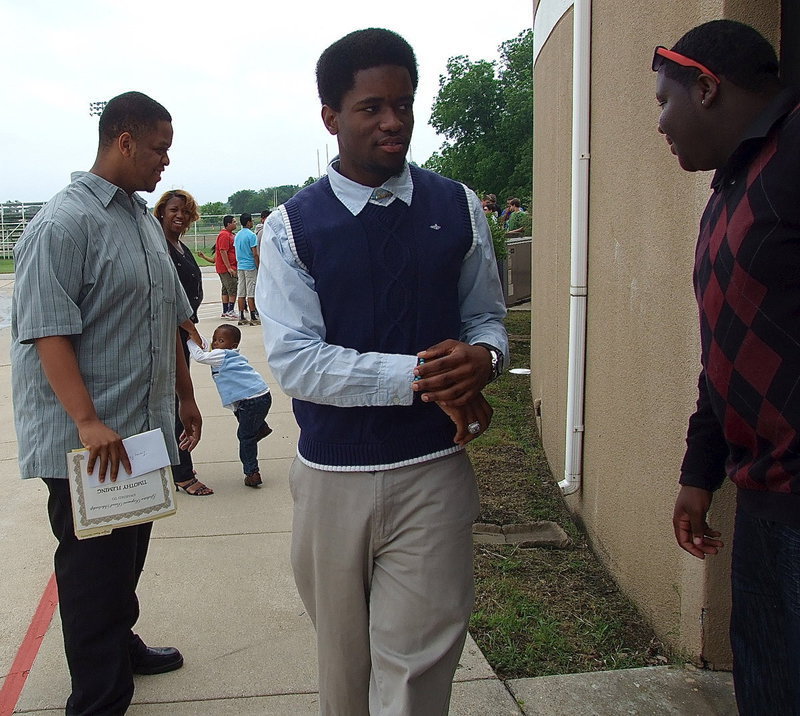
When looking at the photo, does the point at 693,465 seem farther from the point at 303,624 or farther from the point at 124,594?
the point at 303,624

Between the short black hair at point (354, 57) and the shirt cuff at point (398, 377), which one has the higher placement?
the short black hair at point (354, 57)

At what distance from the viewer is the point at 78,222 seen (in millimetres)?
2715

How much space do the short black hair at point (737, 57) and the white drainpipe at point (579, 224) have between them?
2308 millimetres

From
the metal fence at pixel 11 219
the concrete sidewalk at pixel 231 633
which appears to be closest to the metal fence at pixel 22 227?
the metal fence at pixel 11 219

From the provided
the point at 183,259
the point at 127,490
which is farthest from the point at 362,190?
the point at 183,259

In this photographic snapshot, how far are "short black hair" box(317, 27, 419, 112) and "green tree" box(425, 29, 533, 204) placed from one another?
89.9 ft

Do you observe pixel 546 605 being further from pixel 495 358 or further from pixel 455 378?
pixel 455 378

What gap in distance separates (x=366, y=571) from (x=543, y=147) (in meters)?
4.61

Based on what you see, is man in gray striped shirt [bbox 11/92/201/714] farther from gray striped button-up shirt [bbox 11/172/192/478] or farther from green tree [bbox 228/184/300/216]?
Result: green tree [bbox 228/184/300/216]

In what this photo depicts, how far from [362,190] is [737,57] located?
36.6 inches

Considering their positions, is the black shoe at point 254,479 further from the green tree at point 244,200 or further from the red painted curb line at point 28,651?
the green tree at point 244,200

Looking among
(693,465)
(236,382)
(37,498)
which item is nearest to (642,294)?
(693,465)

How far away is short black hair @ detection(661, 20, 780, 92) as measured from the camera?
1.95 meters

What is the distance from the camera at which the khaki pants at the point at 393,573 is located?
2246 mm
